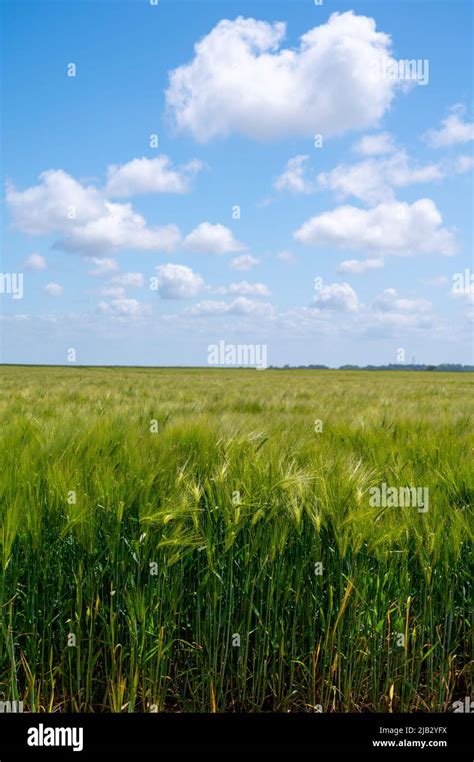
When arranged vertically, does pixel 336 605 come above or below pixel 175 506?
below

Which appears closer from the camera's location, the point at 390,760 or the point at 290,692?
the point at 390,760

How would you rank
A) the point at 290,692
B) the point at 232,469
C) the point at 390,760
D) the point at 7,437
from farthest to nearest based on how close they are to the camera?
the point at 7,437
the point at 232,469
the point at 290,692
the point at 390,760

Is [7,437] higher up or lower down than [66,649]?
higher up

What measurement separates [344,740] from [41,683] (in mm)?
1251

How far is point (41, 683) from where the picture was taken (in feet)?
6.97

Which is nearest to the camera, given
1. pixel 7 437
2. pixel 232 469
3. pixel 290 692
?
pixel 290 692

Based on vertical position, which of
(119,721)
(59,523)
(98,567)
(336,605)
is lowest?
(119,721)

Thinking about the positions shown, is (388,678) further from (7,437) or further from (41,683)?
(7,437)

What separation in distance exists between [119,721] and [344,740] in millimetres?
898

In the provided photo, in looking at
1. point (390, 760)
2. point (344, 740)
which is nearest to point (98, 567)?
point (344, 740)

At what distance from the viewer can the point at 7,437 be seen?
3061 mm

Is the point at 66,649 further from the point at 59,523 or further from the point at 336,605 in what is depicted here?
the point at 336,605

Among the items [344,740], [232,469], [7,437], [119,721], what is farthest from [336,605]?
[7,437]

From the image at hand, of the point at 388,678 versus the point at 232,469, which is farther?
the point at 232,469
